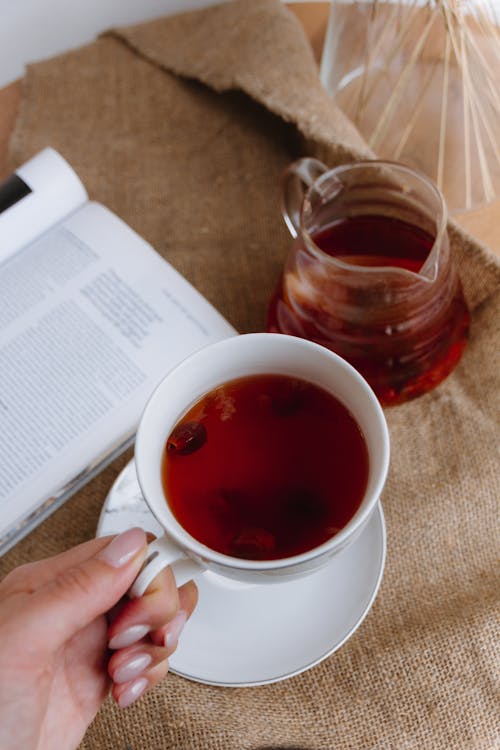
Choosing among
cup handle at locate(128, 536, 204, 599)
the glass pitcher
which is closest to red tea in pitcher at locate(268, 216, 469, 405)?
the glass pitcher

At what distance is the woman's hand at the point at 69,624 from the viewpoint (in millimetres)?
520

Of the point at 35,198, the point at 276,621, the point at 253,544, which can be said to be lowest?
the point at 276,621

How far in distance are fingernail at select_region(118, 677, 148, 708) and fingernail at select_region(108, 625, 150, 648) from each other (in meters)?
0.04

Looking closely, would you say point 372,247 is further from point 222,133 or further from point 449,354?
point 222,133

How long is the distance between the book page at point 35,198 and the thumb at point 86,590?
44 centimetres

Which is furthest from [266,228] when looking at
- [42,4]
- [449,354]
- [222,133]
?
[42,4]

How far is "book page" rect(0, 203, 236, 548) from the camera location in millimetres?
757

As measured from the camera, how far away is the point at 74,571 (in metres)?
0.53

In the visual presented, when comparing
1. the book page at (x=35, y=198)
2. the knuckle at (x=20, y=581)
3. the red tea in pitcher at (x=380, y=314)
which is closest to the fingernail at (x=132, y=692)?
the knuckle at (x=20, y=581)

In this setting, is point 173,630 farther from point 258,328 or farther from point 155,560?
point 258,328

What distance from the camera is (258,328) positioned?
2.81ft

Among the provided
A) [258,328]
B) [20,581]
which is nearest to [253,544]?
[20,581]

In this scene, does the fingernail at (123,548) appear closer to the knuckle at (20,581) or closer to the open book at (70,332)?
the knuckle at (20,581)

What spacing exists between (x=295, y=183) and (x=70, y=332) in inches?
11.1
